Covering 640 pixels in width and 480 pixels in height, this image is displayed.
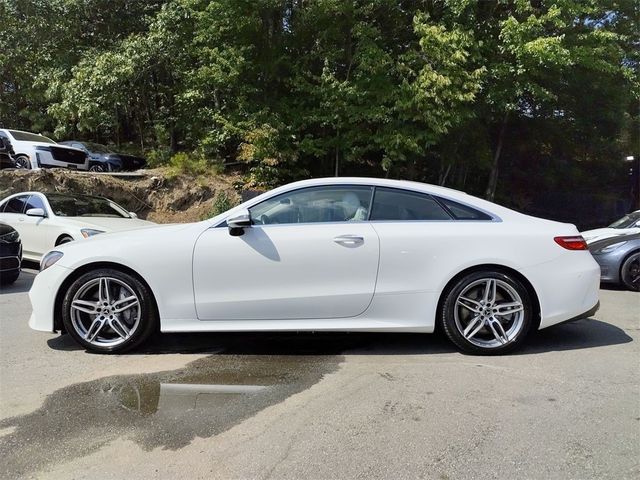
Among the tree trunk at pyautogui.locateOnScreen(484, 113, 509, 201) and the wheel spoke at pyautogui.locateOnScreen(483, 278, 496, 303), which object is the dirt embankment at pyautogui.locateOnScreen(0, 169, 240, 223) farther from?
the wheel spoke at pyautogui.locateOnScreen(483, 278, 496, 303)

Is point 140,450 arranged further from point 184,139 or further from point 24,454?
point 184,139

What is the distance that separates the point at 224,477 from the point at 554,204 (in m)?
26.1

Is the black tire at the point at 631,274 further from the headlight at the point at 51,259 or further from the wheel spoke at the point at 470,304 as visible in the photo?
the headlight at the point at 51,259

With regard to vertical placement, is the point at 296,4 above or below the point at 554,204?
above

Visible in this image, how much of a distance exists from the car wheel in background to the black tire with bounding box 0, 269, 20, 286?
1118 centimetres

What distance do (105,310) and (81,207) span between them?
597 cm

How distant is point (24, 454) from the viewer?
3.04m

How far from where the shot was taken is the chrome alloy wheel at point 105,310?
4668mm

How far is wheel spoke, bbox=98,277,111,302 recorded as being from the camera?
15.3ft

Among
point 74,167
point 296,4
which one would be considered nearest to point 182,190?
point 74,167

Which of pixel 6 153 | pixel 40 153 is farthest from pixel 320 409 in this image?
pixel 6 153

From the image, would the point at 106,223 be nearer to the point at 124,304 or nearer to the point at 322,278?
the point at 124,304

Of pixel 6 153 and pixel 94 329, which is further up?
pixel 6 153

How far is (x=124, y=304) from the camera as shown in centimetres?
468
